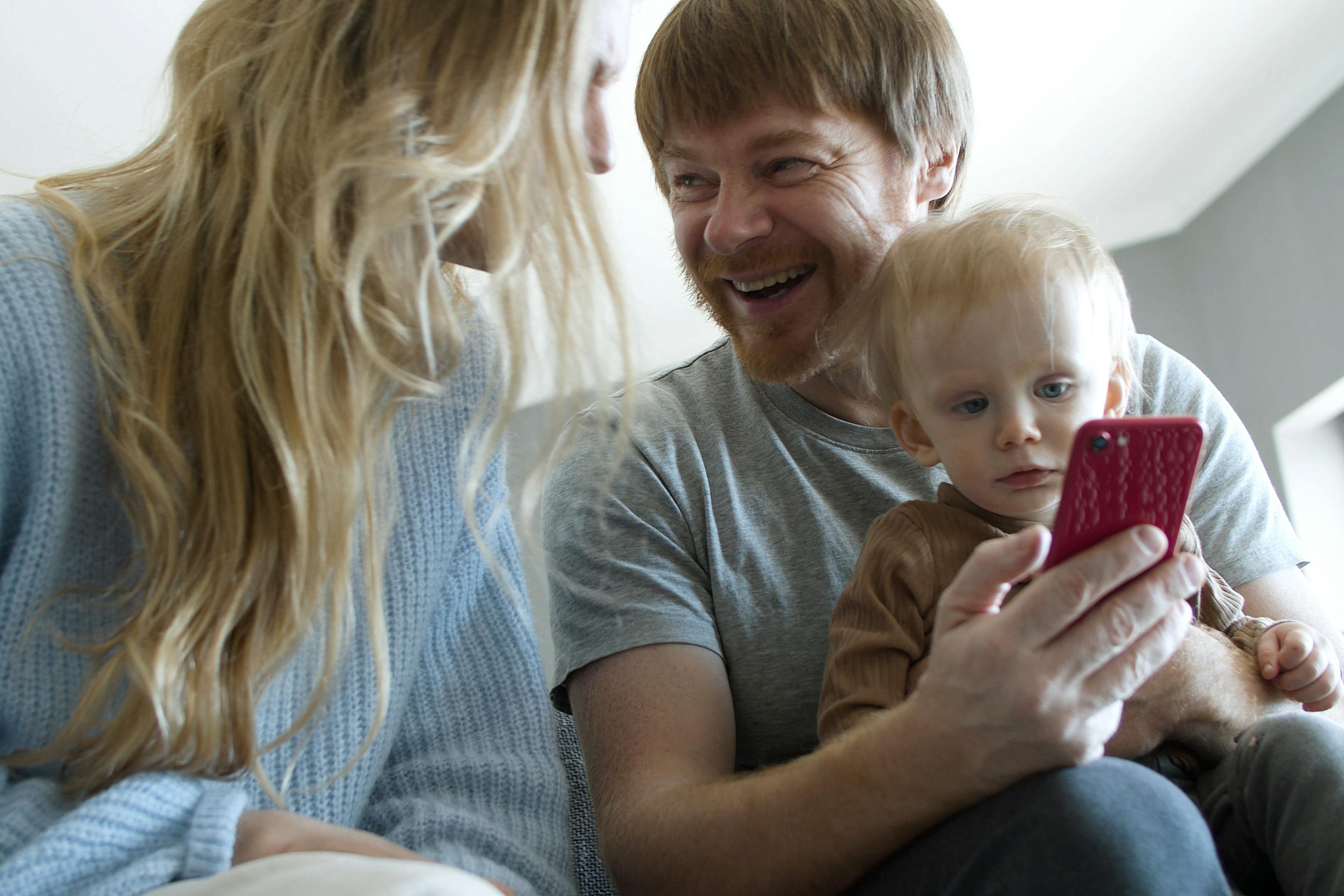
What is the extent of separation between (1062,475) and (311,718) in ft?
2.37

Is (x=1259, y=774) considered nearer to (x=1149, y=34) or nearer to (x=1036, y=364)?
(x=1036, y=364)

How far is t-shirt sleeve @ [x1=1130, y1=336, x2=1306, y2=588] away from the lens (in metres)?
1.31

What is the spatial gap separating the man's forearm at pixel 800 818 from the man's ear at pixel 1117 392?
A: 428mm

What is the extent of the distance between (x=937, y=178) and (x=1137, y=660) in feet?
2.99

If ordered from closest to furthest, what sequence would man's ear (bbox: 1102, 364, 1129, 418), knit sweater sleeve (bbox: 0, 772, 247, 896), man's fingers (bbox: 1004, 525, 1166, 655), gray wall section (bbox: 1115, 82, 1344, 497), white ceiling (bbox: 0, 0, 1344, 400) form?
knit sweater sleeve (bbox: 0, 772, 247, 896) → man's fingers (bbox: 1004, 525, 1166, 655) → man's ear (bbox: 1102, 364, 1129, 418) → white ceiling (bbox: 0, 0, 1344, 400) → gray wall section (bbox: 1115, 82, 1344, 497)

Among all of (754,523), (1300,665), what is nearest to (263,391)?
(754,523)

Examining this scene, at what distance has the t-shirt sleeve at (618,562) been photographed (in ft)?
3.87

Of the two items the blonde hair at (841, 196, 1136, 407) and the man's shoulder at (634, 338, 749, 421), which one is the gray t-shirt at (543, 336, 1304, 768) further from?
the blonde hair at (841, 196, 1136, 407)

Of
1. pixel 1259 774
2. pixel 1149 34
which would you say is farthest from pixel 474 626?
pixel 1149 34

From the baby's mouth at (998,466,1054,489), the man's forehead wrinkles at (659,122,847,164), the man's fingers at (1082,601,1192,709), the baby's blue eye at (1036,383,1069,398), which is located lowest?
the man's fingers at (1082,601,1192,709)

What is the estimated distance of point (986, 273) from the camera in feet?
3.40

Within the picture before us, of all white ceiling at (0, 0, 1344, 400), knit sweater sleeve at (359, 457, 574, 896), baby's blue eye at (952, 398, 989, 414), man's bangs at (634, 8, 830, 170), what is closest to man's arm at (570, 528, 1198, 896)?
knit sweater sleeve at (359, 457, 574, 896)

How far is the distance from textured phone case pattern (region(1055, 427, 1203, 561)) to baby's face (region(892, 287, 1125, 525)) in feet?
0.69

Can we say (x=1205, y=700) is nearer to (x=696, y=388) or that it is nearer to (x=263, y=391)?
(x=696, y=388)
